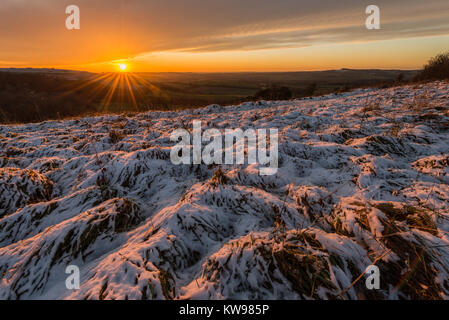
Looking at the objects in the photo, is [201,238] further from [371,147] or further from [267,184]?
[371,147]

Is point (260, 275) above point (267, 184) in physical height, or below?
below

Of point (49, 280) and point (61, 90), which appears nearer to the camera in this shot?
point (49, 280)

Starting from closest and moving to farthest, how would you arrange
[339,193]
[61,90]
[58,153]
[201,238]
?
[201,238], [339,193], [58,153], [61,90]

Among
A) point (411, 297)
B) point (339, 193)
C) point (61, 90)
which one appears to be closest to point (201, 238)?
point (411, 297)

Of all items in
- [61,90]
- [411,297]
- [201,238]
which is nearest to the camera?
[411,297]

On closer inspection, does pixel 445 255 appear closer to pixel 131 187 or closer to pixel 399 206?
pixel 399 206
